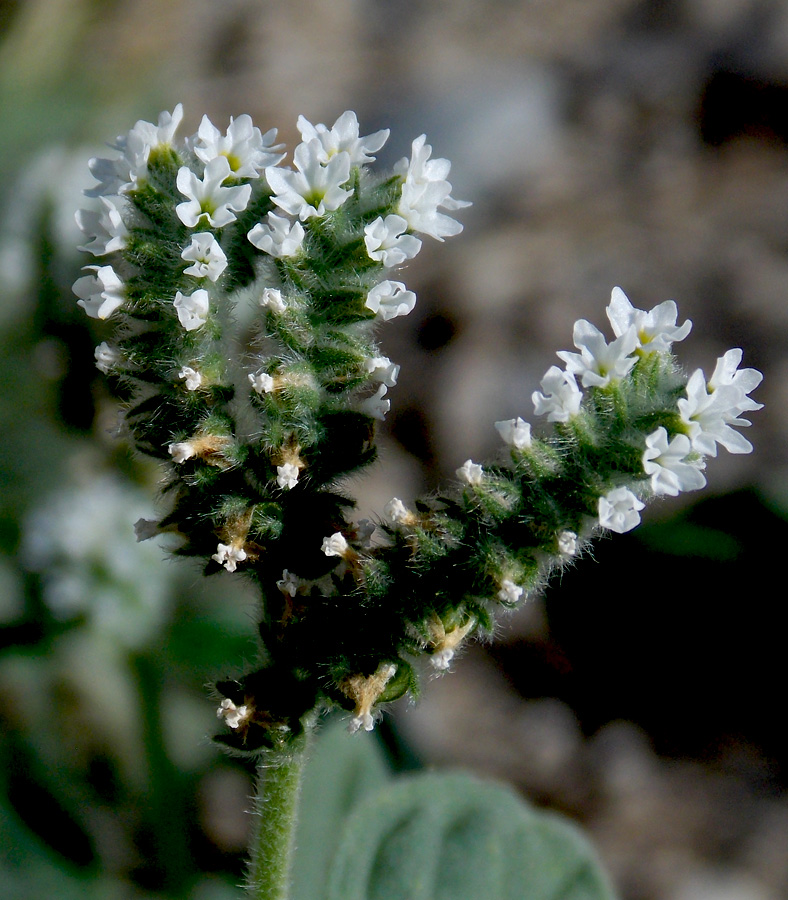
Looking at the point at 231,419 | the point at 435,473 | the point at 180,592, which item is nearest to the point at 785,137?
the point at 435,473

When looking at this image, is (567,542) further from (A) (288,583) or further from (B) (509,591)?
(A) (288,583)

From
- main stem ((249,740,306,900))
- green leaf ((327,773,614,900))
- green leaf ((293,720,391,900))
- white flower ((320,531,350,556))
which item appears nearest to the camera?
white flower ((320,531,350,556))

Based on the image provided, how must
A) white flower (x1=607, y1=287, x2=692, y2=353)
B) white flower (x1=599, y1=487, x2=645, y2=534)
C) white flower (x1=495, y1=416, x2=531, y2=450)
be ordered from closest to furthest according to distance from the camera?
white flower (x1=599, y1=487, x2=645, y2=534) < white flower (x1=495, y1=416, x2=531, y2=450) < white flower (x1=607, y1=287, x2=692, y2=353)

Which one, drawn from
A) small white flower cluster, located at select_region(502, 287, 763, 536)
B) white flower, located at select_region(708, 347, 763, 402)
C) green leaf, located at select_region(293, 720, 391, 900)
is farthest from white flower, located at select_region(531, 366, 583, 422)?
green leaf, located at select_region(293, 720, 391, 900)

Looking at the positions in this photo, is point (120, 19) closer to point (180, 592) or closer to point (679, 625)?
point (180, 592)

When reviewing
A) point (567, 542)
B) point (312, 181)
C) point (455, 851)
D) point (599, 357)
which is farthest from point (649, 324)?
point (455, 851)

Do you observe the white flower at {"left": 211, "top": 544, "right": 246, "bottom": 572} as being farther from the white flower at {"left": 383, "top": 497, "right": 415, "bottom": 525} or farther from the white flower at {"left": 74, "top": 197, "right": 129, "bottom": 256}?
the white flower at {"left": 74, "top": 197, "right": 129, "bottom": 256}

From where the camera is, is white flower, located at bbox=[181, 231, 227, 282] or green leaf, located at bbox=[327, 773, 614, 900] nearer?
white flower, located at bbox=[181, 231, 227, 282]

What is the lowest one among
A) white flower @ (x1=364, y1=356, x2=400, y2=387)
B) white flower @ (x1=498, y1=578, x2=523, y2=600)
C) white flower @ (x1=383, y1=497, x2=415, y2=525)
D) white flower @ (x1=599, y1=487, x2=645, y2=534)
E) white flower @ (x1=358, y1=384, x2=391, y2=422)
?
white flower @ (x1=498, y1=578, x2=523, y2=600)
